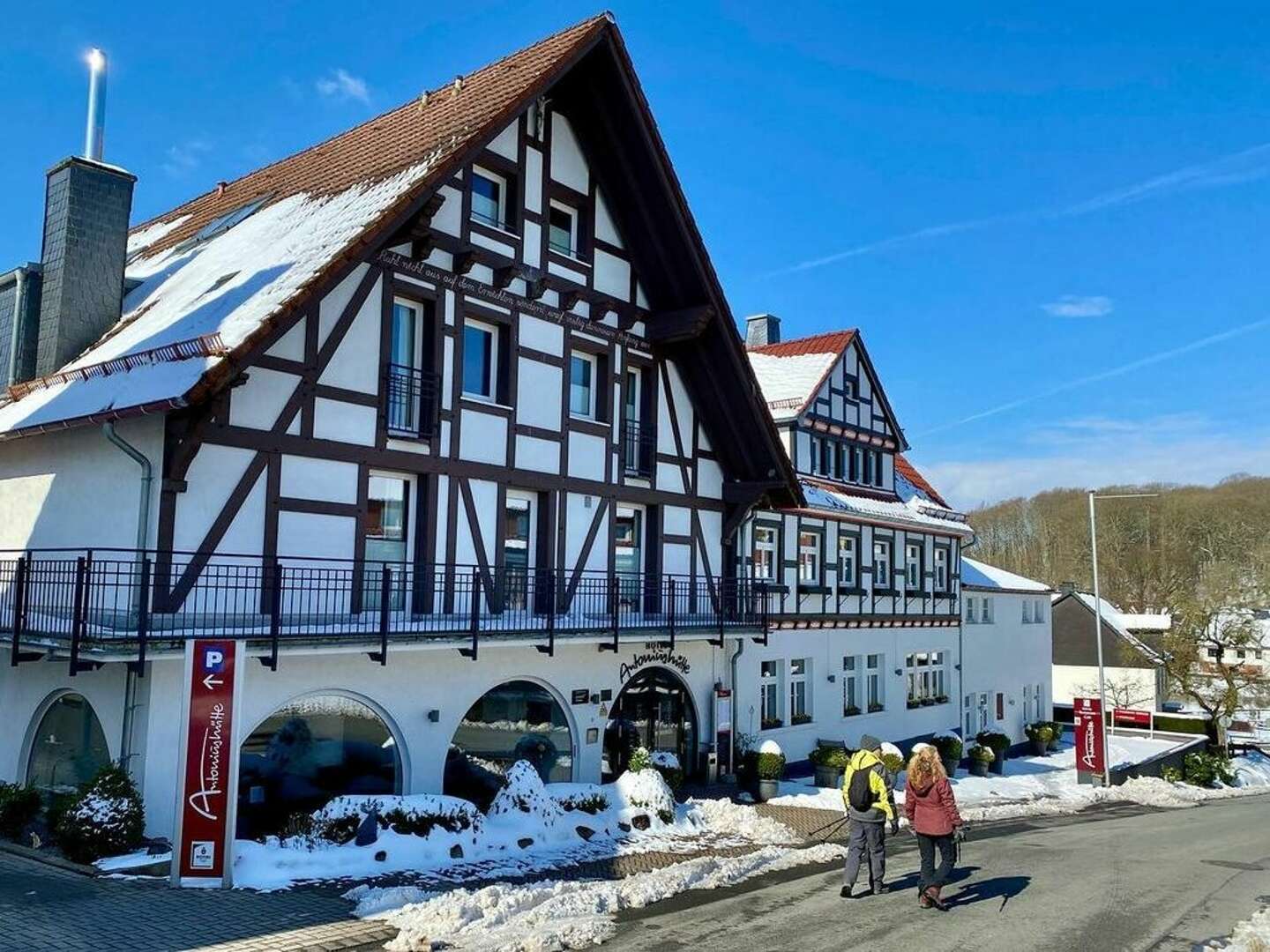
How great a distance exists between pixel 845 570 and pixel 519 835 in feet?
48.2

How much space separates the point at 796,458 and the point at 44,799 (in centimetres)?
1799

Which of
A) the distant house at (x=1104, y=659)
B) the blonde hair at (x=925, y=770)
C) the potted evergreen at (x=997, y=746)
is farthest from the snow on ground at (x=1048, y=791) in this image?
the distant house at (x=1104, y=659)

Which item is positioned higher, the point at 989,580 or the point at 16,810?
the point at 989,580

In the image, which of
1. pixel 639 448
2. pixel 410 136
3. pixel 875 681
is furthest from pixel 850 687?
pixel 410 136

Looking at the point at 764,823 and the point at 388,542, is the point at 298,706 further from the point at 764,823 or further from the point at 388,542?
the point at 764,823

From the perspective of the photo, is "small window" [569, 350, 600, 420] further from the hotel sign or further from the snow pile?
the snow pile

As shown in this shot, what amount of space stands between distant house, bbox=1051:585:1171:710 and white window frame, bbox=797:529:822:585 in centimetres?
3208

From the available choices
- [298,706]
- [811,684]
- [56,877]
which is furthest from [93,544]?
[811,684]

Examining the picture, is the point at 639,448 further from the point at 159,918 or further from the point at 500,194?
the point at 159,918

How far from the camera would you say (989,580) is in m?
35.2

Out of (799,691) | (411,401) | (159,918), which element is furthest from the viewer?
(799,691)

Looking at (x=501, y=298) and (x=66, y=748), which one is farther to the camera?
(x=501, y=298)

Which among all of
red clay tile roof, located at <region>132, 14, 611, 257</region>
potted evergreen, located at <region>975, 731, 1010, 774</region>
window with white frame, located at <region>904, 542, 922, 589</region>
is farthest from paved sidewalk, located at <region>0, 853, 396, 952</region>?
potted evergreen, located at <region>975, 731, 1010, 774</region>

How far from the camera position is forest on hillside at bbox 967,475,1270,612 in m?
86.3
